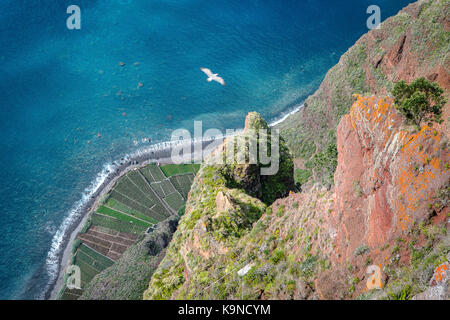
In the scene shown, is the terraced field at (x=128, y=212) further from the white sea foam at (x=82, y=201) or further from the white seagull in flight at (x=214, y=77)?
the white seagull in flight at (x=214, y=77)

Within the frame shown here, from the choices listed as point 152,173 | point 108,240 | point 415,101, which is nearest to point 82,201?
point 108,240

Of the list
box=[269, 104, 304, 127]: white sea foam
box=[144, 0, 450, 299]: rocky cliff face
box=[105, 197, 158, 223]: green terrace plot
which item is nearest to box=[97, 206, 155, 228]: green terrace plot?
box=[105, 197, 158, 223]: green terrace plot

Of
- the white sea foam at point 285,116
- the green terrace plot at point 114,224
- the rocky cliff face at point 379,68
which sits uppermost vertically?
the white sea foam at point 285,116

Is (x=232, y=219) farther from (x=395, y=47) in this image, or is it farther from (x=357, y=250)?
(x=395, y=47)

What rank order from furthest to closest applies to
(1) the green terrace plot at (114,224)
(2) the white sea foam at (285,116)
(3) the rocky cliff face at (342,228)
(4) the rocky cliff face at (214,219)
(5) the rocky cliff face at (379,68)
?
1. (2) the white sea foam at (285,116)
2. (1) the green terrace plot at (114,224)
3. (5) the rocky cliff face at (379,68)
4. (4) the rocky cliff face at (214,219)
5. (3) the rocky cliff face at (342,228)

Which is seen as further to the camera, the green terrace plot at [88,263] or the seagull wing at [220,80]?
the seagull wing at [220,80]

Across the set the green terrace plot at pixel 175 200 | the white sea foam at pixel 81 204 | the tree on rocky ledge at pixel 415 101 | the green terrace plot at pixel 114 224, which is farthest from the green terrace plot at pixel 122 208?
the tree on rocky ledge at pixel 415 101

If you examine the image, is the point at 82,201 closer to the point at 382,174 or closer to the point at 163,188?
the point at 163,188

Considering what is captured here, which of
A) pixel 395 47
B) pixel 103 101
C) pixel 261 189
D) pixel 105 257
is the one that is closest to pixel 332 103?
pixel 395 47
